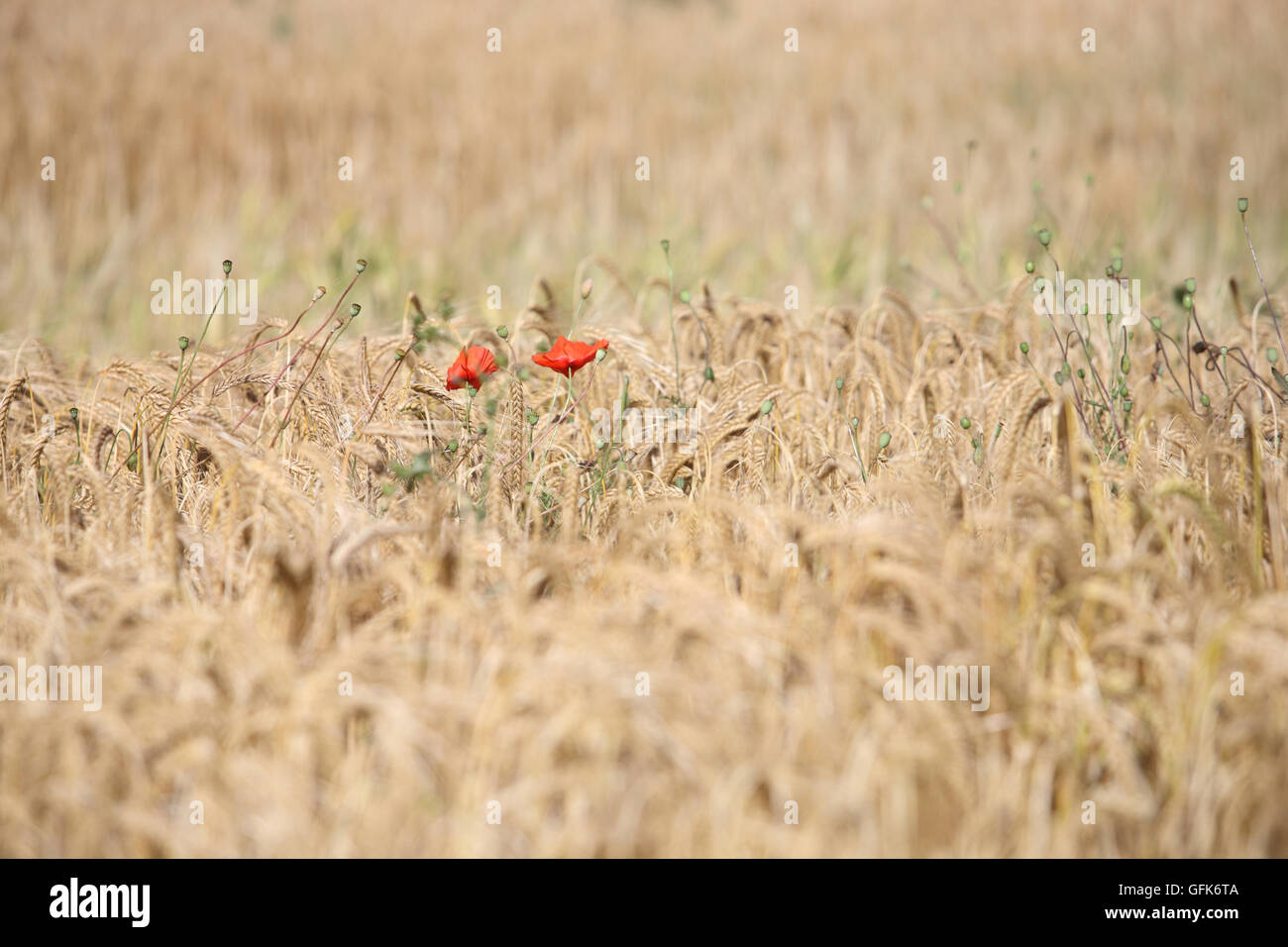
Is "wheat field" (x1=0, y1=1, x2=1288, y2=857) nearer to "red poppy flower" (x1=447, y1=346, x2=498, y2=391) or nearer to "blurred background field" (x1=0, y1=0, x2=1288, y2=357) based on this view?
"red poppy flower" (x1=447, y1=346, x2=498, y2=391)

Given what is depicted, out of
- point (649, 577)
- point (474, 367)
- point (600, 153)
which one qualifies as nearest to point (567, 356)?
point (474, 367)

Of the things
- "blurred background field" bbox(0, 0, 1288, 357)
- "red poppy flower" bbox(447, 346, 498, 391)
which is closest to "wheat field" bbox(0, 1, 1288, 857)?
"red poppy flower" bbox(447, 346, 498, 391)

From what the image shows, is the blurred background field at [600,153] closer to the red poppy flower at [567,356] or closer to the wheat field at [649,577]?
the wheat field at [649,577]

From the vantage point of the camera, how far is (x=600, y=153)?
5.63m

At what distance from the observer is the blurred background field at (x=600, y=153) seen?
177 inches

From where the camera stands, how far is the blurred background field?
4.48 meters

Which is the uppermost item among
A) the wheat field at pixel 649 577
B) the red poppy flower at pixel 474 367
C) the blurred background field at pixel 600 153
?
the blurred background field at pixel 600 153

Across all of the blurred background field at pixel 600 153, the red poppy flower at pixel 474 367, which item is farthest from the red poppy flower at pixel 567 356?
the blurred background field at pixel 600 153

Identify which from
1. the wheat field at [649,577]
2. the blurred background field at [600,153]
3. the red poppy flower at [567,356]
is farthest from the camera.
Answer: the blurred background field at [600,153]

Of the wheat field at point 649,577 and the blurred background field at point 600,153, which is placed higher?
the blurred background field at point 600,153

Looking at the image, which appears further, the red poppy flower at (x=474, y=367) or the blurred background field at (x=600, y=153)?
the blurred background field at (x=600, y=153)
